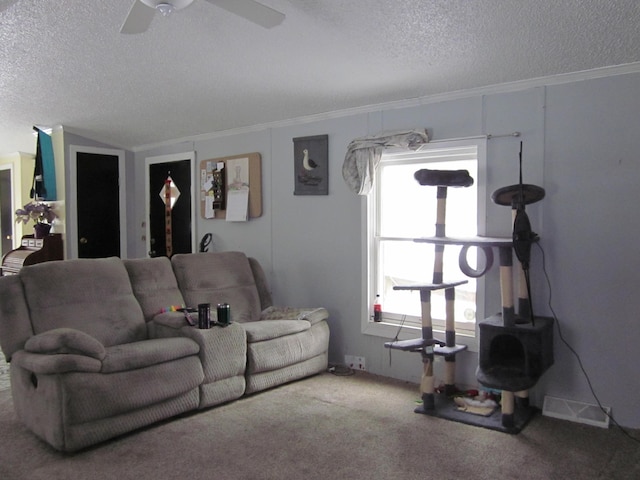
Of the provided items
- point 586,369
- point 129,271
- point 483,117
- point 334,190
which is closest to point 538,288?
point 586,369

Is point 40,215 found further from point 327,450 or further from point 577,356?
point 577,356

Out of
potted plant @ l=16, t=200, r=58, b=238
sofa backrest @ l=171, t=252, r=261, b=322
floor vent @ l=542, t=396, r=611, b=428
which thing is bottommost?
floor vent @ l=542, t=396, r=611, b=428

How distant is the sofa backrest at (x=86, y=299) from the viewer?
330 centimetres

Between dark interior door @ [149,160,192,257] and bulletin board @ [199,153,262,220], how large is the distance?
288 mm

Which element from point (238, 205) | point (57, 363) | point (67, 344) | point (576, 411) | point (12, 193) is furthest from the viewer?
point (12, 193)

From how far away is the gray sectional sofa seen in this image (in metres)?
2.84

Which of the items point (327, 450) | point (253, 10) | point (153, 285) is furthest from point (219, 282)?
point (253, 10)

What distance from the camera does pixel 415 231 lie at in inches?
163

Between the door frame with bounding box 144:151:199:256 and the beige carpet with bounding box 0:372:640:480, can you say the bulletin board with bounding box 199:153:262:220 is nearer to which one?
the door frame with bounding box 144:151:199:256

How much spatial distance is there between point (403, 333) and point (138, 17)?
2.80 m

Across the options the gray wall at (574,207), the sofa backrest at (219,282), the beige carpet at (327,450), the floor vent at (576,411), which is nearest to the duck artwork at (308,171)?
the gray wall at (574,207)

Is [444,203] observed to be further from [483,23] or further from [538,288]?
[483,23]

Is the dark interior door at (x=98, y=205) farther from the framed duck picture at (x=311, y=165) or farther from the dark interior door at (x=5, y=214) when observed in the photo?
the framed duck picture at (x=311, y=165)

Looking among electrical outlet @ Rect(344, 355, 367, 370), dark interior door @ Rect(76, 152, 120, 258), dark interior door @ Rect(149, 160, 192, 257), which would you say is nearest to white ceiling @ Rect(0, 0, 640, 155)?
dark interior door @ Rect(149, 160, 192, 257)
